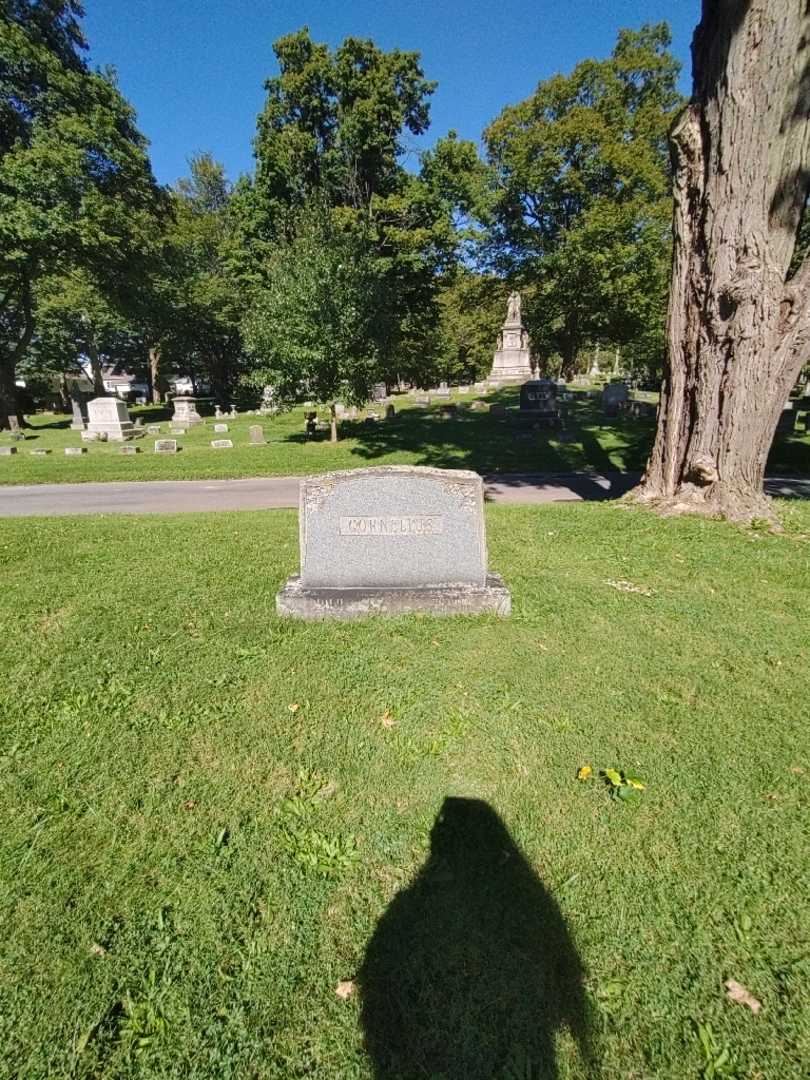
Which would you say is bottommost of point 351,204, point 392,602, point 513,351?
point 392,602

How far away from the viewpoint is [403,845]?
250cm

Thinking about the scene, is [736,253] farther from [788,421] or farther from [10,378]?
[10,378]

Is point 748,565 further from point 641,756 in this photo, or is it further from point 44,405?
point 44,405

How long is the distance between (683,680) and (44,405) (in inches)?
2322

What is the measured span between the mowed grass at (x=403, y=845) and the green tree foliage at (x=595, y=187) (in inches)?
1123

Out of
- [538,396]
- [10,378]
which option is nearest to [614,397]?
[538,396]

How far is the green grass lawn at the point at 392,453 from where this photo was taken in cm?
1420

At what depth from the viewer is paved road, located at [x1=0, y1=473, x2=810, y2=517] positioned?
10.5 metres

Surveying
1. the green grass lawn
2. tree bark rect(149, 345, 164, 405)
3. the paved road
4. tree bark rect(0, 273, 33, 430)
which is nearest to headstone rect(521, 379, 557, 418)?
the green grass lawn

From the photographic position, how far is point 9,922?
2.14m

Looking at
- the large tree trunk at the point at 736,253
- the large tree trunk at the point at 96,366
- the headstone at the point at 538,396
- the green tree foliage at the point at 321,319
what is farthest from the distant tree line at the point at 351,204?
the large tree trunk at the point at 736,253

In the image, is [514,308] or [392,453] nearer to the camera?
[392,453]

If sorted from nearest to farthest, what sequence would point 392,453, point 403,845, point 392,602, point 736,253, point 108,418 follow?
point 403,845
point 392,602
point 736,253
point 392,453
point 108,418

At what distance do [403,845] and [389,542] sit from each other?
267 centimetres
